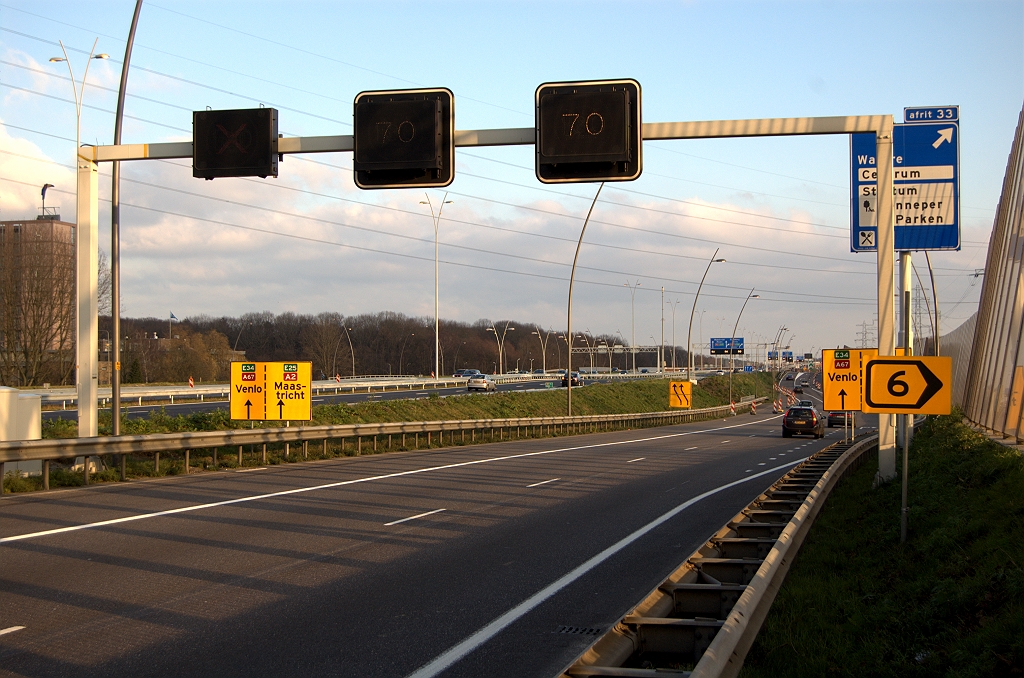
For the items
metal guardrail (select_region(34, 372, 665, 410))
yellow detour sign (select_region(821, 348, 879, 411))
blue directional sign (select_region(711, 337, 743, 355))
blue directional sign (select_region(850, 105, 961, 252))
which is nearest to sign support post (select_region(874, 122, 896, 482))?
blue directional sign (select_region(850, 105, 961, 252))

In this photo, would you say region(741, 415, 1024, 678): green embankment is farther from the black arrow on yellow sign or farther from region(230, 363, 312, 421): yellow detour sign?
region(230, 363, 312, 421): yellow detour sign

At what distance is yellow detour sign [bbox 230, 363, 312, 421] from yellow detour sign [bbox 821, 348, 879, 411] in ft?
48.0

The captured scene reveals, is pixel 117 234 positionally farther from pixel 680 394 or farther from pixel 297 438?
pixel 680 394

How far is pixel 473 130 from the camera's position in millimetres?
14250

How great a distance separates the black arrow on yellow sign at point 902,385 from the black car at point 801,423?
3967 centimetres

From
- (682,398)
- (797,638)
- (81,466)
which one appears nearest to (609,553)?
(797,638)

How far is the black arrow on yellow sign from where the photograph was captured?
10.6 m

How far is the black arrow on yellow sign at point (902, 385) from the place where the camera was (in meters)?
10.6

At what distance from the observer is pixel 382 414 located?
1592 inches

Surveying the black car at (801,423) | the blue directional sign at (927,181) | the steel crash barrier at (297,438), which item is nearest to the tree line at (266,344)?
the steel crash barrier at (297,438)

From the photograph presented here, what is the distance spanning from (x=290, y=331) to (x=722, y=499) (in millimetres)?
65450

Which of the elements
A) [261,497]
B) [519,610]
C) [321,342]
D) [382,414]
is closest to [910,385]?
[519,610]

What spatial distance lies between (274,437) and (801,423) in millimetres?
34207

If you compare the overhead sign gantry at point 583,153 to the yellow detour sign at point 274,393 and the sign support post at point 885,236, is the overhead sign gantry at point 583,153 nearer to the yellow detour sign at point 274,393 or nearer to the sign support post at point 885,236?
the sign support post at point 885,236
